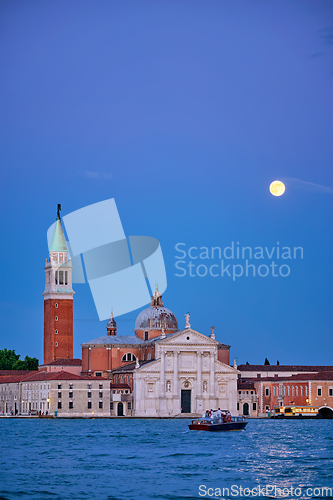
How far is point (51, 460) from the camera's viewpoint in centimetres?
3747

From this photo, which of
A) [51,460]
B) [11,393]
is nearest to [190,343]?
[11,393]

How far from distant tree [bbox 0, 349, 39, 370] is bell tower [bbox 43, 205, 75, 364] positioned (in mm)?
15534

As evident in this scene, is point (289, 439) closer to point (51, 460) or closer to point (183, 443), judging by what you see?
point (183, 443)

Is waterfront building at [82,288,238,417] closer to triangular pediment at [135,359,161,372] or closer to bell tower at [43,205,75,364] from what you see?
triangular pediment at [135,359,161,372]

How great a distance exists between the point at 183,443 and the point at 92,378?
3766cm

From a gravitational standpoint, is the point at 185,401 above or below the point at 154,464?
above

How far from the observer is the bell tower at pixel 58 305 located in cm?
9706

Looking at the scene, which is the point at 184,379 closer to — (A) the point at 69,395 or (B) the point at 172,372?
(B) the point at 172,372

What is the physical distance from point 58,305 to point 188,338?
17.2 m

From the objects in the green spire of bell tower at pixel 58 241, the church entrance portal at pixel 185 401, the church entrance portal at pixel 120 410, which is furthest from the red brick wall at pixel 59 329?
the church entrance portal at pixel 185 401

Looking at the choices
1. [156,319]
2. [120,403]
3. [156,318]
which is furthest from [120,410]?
[156,318]

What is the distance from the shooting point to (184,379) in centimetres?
8675

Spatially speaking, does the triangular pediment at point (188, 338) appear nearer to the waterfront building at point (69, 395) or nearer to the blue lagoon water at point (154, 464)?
the waterfront building at point (69, 395)

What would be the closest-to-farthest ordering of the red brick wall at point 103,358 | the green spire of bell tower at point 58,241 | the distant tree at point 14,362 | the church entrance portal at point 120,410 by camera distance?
the church entrance portal at point 120,410 → the red brick wall at point 103,358 → the green spire of bell tower at point 58,241 → the distant tree at point 14,362
